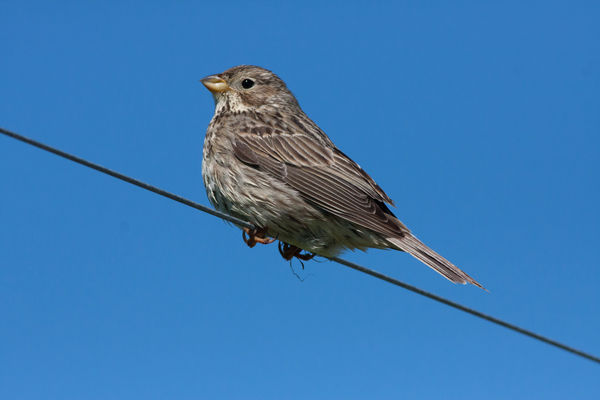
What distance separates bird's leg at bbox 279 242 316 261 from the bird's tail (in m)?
1.02

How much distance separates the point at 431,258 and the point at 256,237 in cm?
167

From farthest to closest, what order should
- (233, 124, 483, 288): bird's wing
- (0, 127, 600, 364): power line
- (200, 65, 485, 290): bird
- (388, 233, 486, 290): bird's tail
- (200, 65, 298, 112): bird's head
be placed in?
(200, 65, 298, 112): bird's head → (200, 65, 485, 290): bird → (233, 124, 483, 288): bird's wing → (388, 233, 486, 290): bird's tail → (0, 127, 600, 364): power line

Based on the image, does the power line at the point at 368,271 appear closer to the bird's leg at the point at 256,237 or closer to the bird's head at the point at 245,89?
the bird's leg at the point at 256,237

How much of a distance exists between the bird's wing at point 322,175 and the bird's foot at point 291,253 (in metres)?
0.69

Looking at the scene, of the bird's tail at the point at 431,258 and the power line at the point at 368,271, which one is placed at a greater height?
the bird's tail at the point at 431,258

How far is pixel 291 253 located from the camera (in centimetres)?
639

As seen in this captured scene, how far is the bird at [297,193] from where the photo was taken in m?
5.86

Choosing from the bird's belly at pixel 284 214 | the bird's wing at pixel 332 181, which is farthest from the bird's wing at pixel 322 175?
the bird's belly at pixel 284 214

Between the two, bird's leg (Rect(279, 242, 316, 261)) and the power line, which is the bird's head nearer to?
bird's leg (Rect(279, 242, 316, 261))

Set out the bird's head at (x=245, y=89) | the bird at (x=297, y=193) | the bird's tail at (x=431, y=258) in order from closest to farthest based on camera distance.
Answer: the bird's tail at (x=431, y=258) < the bird at (x=297, y=193) < the bird's head at (x=245, y=89)

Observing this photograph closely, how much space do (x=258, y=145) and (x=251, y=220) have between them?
965 millimetres

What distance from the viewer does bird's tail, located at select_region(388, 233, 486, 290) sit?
5402 millimetres

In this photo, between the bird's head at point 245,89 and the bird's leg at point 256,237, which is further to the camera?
the bird's head at point 245,89

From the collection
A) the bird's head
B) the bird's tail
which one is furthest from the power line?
the bird's head
